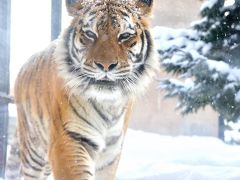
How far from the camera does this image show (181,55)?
2.47 meters

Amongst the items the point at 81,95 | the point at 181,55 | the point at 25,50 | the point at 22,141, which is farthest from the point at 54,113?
the point at 181,55

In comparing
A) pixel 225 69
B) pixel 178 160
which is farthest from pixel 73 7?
pixel 178 160

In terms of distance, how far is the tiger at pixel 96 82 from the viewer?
1.34m

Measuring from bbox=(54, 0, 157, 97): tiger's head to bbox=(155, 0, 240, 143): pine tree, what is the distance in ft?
3.18

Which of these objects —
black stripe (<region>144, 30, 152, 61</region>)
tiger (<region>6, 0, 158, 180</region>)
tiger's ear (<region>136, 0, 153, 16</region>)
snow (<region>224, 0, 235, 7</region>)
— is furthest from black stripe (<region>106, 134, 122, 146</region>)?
snow (<region>224, 0, 235, 7</region>)

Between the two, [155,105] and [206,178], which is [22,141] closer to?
[206,178]

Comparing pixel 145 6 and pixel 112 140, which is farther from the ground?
pixel 145 6

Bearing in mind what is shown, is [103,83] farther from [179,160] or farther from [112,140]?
[179,160]

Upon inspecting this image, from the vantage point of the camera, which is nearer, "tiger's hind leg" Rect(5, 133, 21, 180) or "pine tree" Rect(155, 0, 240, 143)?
"tiger's hind leg" Rect(5, 133, 21, 180)

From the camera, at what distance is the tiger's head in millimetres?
1313

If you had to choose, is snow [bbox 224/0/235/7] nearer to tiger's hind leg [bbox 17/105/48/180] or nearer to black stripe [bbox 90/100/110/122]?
tiger's hind leg [bbox 17/105/48/180]

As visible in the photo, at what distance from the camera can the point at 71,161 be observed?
4.44 ft

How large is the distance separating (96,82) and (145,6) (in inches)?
9.0

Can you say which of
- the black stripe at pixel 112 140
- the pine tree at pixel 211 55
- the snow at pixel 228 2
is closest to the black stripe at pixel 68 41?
the black stripe at pixel 112 140
